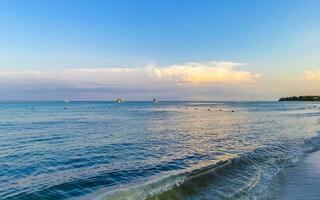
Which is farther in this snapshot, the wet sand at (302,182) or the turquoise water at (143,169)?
the turquoise water at (143,169)

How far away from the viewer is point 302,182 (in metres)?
14.2

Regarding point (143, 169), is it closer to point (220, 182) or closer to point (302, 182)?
point (220, 182)

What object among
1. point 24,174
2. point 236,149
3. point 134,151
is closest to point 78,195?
point 24,174

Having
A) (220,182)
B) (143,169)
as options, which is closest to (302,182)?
(220,182)

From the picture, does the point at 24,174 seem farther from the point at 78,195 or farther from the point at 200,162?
the point at 200,162

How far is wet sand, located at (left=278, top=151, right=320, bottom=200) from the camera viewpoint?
12.2m

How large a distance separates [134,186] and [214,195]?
120 inches

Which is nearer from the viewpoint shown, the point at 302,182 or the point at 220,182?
the point at 302,182

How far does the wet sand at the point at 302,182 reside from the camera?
1216cm

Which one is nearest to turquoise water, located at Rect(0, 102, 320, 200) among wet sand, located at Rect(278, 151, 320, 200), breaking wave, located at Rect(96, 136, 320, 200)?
breaking wave, located at Rect(96, 136, 320, 200)

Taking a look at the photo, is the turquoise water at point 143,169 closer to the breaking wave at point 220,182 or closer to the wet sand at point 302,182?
the breaking wave at point 220,182

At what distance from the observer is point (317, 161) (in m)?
19.0

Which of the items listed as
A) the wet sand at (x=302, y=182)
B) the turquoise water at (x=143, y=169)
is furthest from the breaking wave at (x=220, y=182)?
the wet sand at (x=302, y=182)

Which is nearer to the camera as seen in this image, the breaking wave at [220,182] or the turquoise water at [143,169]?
the breaking wave at [220,182]
